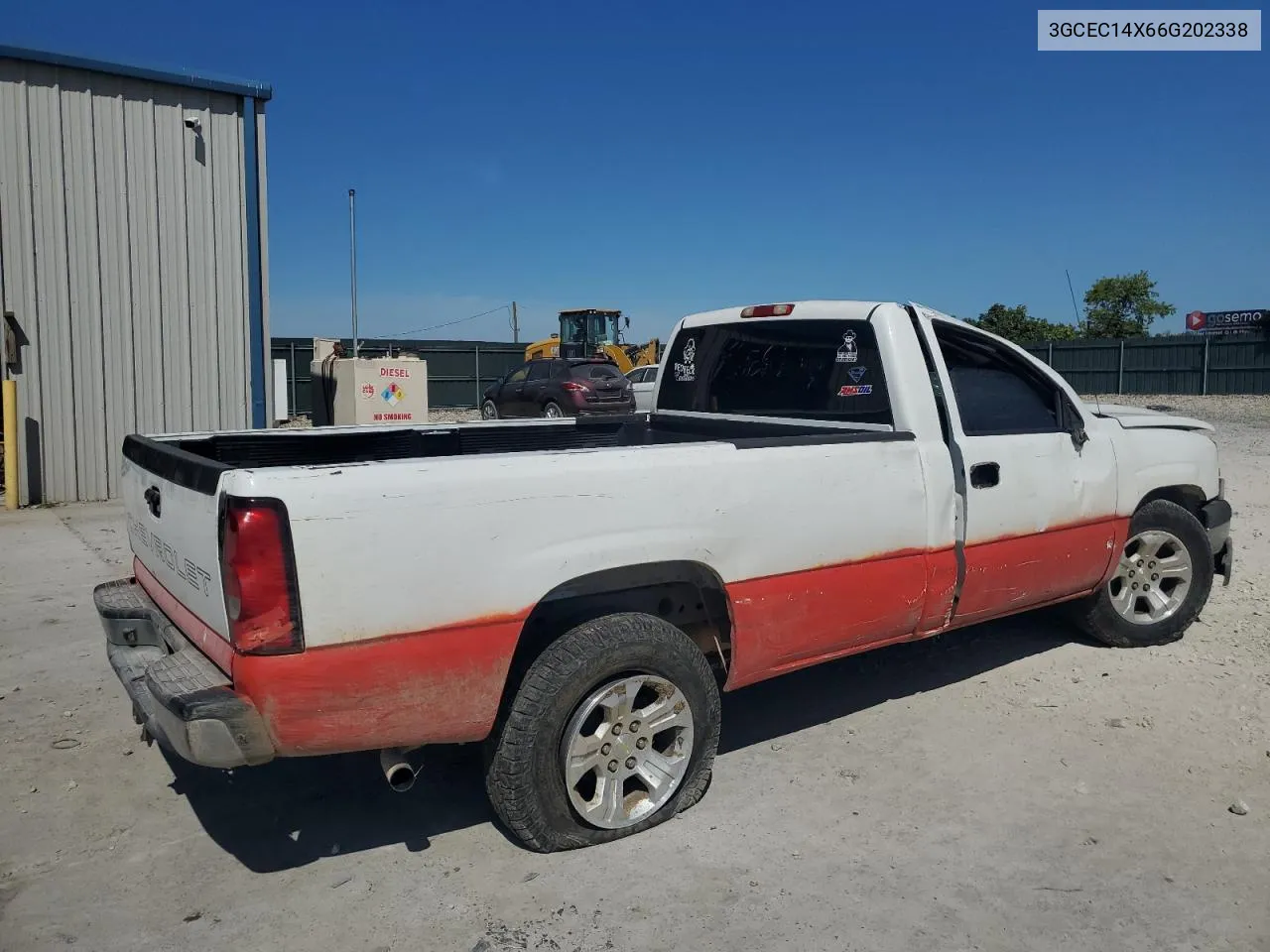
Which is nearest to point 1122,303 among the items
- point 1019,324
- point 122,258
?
point 1019,324

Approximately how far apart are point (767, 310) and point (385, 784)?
9.23 ft

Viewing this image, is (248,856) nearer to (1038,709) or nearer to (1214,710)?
(1038,709)

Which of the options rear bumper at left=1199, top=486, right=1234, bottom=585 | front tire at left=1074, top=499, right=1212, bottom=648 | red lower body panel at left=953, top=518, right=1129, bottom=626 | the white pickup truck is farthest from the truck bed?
rear bumper at left=1199, top=486, right=1234, bottom=585

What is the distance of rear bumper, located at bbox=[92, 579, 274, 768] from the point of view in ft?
8.96

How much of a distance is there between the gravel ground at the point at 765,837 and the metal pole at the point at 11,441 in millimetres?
6324

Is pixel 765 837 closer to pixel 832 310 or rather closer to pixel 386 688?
pixel 386 688

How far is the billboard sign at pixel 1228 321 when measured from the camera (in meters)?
35.0

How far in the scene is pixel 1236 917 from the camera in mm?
2994

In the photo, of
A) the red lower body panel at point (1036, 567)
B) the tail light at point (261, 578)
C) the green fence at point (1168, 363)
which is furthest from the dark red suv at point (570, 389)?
the tail light at point (261, 578)

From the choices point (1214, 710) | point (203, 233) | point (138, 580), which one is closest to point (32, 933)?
point (138, 580)

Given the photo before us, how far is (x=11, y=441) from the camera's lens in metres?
10.4

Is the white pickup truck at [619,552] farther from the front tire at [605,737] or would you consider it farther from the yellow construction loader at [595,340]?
the yellow construction loader at [595,340]

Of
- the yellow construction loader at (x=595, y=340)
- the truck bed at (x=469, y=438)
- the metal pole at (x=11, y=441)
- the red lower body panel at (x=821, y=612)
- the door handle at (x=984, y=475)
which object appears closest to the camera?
the red lower body panel at (x=821, y=612)

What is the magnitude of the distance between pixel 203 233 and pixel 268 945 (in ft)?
34.9
